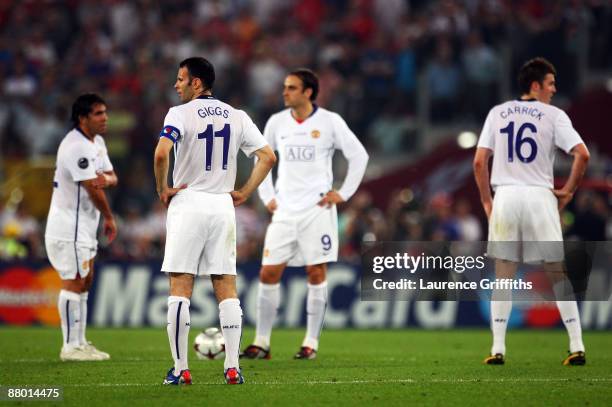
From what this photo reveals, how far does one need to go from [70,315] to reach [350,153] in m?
3.43

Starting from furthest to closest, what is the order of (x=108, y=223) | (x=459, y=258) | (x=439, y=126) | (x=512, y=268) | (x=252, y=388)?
(x=439, y=126), (x=459, y=258), (x=108, y=223), (x=512, y=268), (x=252, y=388)

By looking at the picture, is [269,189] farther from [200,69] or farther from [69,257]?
[200,69]

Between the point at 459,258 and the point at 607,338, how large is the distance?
390cm

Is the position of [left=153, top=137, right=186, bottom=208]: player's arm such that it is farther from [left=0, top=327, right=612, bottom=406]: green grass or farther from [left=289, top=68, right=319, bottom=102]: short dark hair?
[left=289, top=68, right=319, bottom=102]: short dark hair

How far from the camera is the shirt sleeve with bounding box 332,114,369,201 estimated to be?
12617mm

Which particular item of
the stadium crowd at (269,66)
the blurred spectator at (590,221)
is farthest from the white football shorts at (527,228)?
the stadium crowd at (269,66)

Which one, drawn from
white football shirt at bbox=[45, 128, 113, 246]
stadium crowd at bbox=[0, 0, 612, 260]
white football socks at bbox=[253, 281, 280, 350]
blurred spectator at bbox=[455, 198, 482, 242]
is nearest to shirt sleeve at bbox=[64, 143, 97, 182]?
white football shirt at bbox=[45, 128, 113, 246]

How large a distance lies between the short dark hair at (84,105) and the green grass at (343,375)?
2542 mm

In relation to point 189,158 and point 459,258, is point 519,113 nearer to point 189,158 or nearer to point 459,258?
point 459,258

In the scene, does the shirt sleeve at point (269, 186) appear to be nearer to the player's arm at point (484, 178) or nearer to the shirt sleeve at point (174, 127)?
the player's arm at point (484, 178)

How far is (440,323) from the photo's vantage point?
18.4 metres

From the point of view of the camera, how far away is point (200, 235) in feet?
30.4

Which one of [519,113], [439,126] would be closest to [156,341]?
[519,113]

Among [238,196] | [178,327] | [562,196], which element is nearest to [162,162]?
[238,196]
